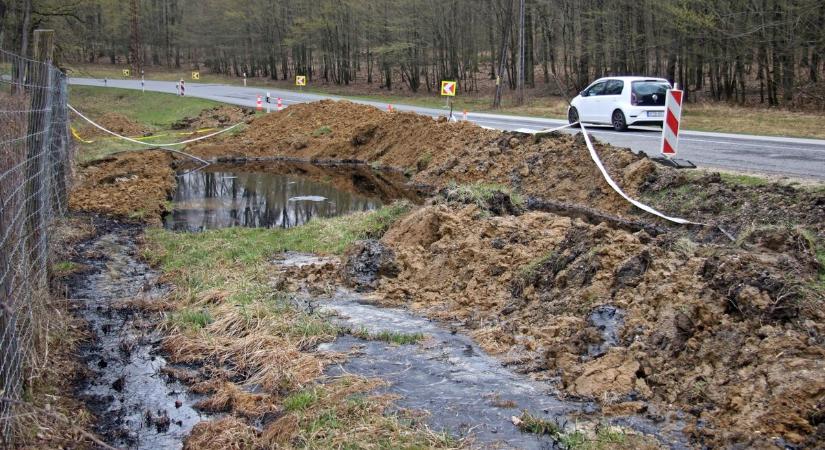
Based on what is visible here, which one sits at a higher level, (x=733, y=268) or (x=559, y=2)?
(x=559, y=2)

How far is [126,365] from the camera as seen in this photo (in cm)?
649

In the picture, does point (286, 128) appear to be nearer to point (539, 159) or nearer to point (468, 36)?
point (539, 159)

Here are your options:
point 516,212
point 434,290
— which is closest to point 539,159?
point 516,212

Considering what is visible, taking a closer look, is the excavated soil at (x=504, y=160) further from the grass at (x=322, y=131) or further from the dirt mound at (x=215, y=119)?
the dirt mound at (x=215, y=119)

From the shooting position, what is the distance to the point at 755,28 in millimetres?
27375

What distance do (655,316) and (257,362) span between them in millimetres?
3500

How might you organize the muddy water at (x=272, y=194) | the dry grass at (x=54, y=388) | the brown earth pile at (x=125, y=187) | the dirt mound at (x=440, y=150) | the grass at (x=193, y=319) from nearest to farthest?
1. the dry grass at (x=54, y=388)
2. the grass at (x=193, y=319)
3. the dirt mound at (x=440, y=150)
4. the brown earth pile at (x=125, y=187)
5. the muddy water at (x=272, y=194)

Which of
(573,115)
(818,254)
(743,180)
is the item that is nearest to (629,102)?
(573,115)

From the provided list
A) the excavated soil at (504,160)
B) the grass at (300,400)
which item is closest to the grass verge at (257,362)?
the grass at (300,400)

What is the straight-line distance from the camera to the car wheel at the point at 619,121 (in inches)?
796

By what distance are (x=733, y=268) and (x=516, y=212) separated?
573 centimetres

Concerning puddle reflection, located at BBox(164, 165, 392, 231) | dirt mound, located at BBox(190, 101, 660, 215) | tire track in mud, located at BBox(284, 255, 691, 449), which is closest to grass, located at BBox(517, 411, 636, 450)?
tire track in mud, located at BBox(284, 255, 691, 449)

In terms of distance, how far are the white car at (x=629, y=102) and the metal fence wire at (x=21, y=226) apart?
52.2ft

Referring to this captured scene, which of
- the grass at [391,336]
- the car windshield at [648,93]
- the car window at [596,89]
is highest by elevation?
the car window at [596,89]
